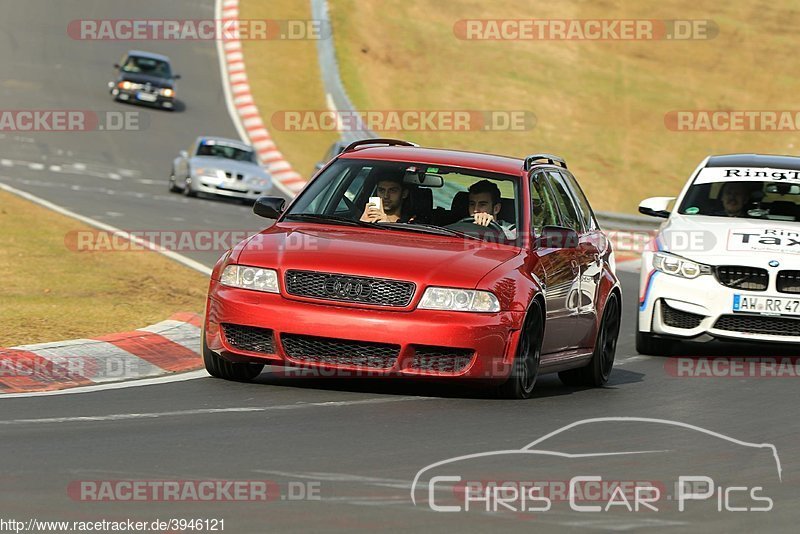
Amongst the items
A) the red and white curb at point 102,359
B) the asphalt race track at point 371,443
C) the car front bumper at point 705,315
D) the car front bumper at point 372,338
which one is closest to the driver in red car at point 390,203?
the asphalt race track at point 371,443

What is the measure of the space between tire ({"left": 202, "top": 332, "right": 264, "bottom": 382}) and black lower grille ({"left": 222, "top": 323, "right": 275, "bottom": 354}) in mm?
396

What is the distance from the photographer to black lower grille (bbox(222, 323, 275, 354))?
9.59 metres

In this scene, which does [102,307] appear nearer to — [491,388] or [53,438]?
[491,388]

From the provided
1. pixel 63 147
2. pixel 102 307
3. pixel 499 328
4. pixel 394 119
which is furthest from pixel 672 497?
pixel 394 119

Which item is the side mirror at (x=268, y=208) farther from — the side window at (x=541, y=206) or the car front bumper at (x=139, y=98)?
the car front bumper at (x=139, y=98)

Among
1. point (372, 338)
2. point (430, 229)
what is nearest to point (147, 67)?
point (430, 229)

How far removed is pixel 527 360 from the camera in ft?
33.0

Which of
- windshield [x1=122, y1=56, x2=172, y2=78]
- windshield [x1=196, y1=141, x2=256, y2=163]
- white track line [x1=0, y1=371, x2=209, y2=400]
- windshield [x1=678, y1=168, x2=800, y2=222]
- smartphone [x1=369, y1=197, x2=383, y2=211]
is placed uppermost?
windshield [x1=122, y1=56, x2=172, y2=78]

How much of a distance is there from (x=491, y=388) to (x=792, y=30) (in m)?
40.2

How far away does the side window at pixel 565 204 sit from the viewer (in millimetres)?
11531

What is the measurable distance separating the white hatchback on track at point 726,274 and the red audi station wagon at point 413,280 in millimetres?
2190

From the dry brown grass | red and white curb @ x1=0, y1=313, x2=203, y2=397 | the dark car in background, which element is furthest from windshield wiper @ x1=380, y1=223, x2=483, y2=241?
the dark car in background

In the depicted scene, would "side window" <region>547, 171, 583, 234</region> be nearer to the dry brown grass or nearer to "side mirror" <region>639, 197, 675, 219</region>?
"side mirror" <region>639, 197, 675, 219</region>

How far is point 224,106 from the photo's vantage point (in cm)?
4262
